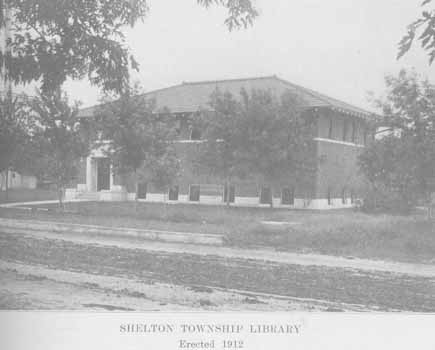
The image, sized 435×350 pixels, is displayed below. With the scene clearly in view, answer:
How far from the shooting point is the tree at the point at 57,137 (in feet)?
26.2

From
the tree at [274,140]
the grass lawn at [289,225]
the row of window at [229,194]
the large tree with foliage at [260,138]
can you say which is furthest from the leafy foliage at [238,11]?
the tree at [274,140]

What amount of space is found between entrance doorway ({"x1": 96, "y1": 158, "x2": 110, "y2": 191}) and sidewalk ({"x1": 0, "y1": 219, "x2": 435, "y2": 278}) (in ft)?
8.93

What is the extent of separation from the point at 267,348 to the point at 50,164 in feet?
24.1

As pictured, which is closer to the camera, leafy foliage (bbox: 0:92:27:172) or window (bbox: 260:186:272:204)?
leafy foliage (bbox: 0:92:27:172)

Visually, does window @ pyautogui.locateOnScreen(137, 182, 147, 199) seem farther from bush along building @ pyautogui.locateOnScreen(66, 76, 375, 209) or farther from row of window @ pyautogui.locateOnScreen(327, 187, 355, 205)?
row of window @ pyautogui.locateOnScreen(327, 187, 355, 205)

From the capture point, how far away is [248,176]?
1831 cm

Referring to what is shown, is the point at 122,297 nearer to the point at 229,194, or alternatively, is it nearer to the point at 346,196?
the point at 346,196

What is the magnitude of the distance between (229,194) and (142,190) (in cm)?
313

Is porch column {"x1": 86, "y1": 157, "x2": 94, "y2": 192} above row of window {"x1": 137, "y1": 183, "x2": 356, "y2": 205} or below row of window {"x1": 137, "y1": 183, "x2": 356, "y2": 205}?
above

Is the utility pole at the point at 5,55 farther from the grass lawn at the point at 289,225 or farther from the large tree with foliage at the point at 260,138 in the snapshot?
the large tree with foliage at the point at 260,138

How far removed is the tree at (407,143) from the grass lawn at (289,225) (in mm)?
819

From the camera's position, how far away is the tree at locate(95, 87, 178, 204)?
601 inches

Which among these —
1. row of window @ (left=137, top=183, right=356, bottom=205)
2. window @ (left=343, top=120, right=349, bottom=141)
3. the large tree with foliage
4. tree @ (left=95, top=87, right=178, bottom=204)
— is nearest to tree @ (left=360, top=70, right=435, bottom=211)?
row of window @ (left=137, top=183, right=356, bottom=205)

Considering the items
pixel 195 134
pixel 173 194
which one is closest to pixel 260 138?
pixel 195 134
